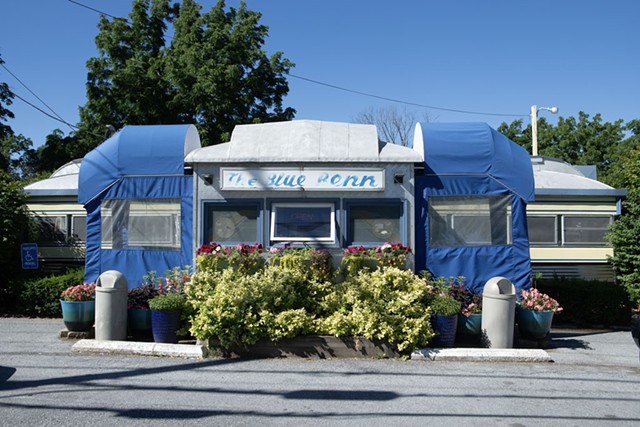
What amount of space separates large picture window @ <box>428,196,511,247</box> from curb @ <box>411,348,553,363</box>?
236 cm

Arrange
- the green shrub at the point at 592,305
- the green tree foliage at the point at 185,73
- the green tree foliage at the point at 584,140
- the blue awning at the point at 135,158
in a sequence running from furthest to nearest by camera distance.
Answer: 1. the green tree foliage at the point at 584,140
2. the green tree foliage at the point at 185,73
3. the green shrub at the point at 592,305
4. the blue awning at the point at 135,158

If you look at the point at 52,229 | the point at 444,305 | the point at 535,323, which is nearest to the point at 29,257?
the point at 52,229

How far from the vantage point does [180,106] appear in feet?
78.3

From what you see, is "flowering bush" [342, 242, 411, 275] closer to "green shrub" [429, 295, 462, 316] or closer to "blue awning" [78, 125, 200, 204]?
"green shrub" [429, 295, 462, 316]

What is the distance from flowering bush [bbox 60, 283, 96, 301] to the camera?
9.85m

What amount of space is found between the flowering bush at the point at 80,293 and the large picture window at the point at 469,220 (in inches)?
251

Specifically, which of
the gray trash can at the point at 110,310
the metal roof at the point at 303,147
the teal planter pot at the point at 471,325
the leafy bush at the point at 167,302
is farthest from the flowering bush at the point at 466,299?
the gray trash can at the point at 110,310

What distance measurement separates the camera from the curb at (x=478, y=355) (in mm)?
8602

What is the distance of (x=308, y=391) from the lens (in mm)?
6957

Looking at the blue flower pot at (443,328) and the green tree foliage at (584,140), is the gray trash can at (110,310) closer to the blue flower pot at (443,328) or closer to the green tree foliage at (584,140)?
the blue flower pot at (443,328)

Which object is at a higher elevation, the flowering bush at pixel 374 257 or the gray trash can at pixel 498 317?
the flowering bush at pixel 374 257

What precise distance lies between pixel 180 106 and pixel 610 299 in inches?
721

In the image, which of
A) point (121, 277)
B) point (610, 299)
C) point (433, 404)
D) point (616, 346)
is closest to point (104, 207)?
point (121, 277)

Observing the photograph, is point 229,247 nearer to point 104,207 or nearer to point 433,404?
point 104,207
